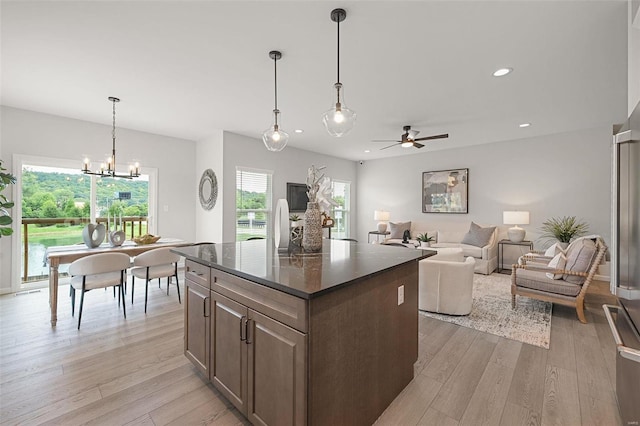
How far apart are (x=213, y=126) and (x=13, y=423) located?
427cm

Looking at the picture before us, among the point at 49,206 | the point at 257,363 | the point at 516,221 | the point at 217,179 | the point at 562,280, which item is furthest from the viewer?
the point at 516,221

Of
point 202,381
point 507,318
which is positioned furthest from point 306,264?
point 507,318

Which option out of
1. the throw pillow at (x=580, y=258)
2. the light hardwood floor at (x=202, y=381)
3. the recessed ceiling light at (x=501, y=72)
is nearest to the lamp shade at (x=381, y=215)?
the throw pillow at (x=580, y=258)

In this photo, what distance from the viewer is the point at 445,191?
22.3 feet

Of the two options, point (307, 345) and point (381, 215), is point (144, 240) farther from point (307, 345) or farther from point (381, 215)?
point (381, 215)

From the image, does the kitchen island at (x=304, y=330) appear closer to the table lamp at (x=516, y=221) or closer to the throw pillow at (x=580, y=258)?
the throw pillow at (x=580, y=258)

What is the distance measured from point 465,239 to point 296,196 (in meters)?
3.86

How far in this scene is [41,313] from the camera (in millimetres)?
3328

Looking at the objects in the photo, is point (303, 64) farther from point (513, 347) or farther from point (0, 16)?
point (513, 347)

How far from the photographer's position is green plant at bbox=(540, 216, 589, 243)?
16.6ft

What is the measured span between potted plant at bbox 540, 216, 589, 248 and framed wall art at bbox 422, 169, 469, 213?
157 cm

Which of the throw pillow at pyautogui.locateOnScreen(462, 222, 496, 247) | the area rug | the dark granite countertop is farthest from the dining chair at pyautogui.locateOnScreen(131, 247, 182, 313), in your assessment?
the throw pillow at pyautogui.locateOnScreen(462, 222, 496, 247)

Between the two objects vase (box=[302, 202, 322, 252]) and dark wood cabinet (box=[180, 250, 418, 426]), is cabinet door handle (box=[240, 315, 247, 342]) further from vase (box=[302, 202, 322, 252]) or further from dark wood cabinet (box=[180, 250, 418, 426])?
vase (box=[302, 202, 322, 252])

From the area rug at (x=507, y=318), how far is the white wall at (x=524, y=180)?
8.11 feet
